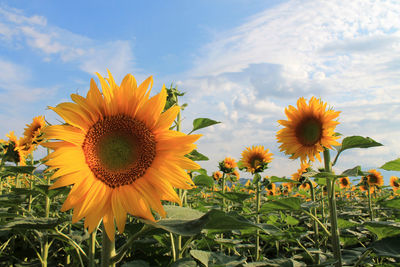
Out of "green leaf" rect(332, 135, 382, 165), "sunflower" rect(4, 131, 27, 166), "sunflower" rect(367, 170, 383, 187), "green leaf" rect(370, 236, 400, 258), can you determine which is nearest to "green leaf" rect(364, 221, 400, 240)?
"green leaf" rect(370, 236, 400, 258)

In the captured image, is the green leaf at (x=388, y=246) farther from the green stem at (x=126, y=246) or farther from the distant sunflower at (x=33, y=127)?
the distant sunflower at (x=33, y=127)

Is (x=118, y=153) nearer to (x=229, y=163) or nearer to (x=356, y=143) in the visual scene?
(x=356, y=143)

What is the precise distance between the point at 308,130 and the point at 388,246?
1510mm

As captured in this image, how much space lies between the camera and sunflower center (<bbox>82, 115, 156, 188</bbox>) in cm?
142

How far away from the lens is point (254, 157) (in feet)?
17.4

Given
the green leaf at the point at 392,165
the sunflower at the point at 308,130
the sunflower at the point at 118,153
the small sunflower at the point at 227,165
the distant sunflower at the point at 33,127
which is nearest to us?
the sunflower at the point at 118,153

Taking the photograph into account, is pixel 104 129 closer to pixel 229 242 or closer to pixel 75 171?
pixel 75 171

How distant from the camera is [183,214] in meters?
1.31

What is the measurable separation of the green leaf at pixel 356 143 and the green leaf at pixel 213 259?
1.28 m

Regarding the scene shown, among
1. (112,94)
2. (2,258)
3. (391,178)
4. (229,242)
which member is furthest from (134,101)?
(391,178)

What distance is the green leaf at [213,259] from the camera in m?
1.82

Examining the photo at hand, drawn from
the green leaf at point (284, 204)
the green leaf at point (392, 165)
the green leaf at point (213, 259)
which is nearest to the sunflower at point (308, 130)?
the green leaf at point (392, 165)

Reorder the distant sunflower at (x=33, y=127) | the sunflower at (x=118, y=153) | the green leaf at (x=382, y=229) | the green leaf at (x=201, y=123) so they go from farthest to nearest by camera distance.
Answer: the distant sunflower at (x=33, y=127), the green leaf at (x=201, y=123), the green leaf at (x=382, y=229), the sunflower at (x=118, y=153)

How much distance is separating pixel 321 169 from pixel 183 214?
12.3 feet
